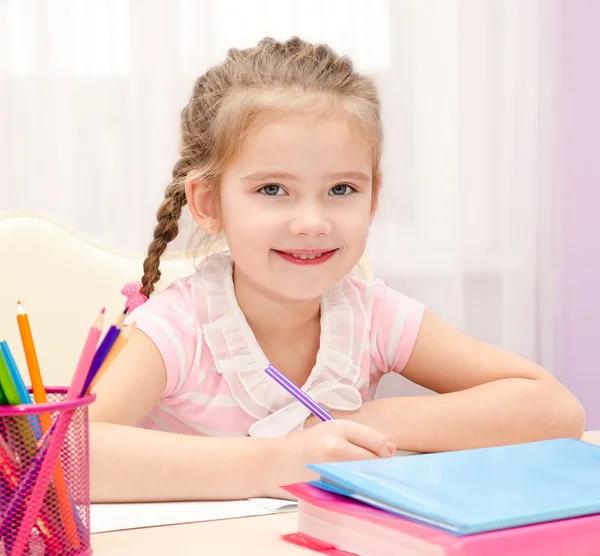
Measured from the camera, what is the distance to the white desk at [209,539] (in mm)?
574

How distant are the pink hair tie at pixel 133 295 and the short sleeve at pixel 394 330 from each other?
A: 1.00 feet

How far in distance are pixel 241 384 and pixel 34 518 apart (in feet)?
1.78

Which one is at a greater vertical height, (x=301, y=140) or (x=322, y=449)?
(x=301, y=140)

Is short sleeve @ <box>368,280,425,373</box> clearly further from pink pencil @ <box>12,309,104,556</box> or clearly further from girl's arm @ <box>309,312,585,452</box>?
pink pencil @ <box>12,309,104,556</box>

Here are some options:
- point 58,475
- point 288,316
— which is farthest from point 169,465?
point 288,316

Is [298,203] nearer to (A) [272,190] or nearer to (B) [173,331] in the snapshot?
(A) [272,190]

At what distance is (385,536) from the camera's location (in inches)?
21.0

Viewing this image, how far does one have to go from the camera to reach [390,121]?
169cm

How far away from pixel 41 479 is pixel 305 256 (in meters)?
0.52

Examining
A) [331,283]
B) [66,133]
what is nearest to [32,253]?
[66,133]

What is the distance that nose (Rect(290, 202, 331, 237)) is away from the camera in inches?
36.5

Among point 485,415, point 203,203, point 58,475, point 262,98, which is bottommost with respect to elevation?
point 485,415

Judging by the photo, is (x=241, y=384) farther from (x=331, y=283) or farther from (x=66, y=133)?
(x=66, y=133)

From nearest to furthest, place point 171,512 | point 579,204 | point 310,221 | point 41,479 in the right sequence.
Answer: point 41,479 → point 171,512 → point 310,221 → point 579,204
